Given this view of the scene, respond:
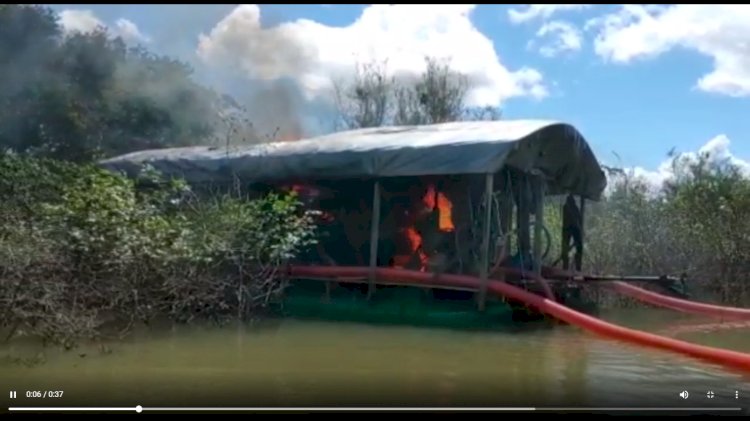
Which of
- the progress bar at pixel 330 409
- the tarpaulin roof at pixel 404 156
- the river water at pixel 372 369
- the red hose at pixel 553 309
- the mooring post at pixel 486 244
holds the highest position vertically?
the tarpaulin roof at pixel 404 156

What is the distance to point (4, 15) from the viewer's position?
A: 260 inches

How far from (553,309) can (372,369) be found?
232cm

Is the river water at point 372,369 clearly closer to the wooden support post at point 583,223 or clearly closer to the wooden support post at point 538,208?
the wooden support post at point 538,208

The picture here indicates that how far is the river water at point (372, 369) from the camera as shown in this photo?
3613 millimetres

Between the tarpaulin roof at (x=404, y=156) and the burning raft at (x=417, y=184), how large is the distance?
12mm

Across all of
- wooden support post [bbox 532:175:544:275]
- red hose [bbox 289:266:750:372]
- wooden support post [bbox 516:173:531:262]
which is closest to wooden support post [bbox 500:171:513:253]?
wooden support post [bbox 516:173:531:262]

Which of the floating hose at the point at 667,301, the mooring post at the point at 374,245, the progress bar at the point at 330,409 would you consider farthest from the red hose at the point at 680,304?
the progress bar at the point at 330,409

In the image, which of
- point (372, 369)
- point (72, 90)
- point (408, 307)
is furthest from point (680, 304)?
point (72, 90)

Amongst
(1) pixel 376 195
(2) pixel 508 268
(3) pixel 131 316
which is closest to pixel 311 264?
(1) pixel 376 195

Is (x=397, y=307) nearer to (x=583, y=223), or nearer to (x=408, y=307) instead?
(x=408, y=307)

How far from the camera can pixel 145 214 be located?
6.57m

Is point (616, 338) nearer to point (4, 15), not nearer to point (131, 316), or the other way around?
point (131, 316)

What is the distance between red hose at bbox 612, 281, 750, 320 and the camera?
664 centimetres

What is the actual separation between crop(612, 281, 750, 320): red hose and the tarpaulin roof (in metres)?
1.38
